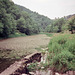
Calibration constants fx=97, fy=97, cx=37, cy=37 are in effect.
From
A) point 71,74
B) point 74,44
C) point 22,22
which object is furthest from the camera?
point 22,22

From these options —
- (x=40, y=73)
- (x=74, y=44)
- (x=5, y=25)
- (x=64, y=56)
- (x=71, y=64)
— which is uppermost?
(x=5, y=25)

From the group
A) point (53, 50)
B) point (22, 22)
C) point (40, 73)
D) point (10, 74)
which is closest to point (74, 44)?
point (53, 50)

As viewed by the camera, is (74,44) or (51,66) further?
(74,44)

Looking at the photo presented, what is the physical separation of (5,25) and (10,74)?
19759mm

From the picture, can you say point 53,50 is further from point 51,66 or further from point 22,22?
point 22,22

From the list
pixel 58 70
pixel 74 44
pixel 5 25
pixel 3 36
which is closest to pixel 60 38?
pixel 74 44

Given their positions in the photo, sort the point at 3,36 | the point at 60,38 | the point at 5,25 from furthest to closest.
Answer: the point at 3,36 → the point at 5,25 → the point at 60,38

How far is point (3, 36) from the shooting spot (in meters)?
26.3

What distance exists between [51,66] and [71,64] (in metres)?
1.04

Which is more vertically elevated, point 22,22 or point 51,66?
point 22,22

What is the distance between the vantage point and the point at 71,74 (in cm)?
443

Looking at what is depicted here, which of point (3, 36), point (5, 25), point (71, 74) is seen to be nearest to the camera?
point (71, 74)

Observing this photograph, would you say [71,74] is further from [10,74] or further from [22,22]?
[22,22]

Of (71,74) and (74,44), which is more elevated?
(74,44)
